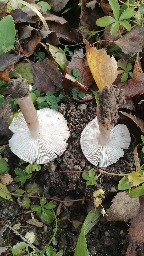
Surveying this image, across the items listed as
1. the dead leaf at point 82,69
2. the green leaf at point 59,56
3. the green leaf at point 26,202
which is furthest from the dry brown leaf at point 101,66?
the green leaf at point 26,202

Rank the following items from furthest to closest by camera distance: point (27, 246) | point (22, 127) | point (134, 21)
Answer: point (134, 21)
point (22, 127)
point (27, 246)

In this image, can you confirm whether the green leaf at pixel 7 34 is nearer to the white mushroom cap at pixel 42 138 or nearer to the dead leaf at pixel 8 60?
the dead leaf at pixel 8 60

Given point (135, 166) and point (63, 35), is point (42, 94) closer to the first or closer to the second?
point (63, 35)

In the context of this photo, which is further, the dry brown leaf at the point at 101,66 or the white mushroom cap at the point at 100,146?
the dry brown leaf at the point at 101,66

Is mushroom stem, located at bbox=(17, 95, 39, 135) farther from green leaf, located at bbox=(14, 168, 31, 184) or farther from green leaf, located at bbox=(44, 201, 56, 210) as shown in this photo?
green leaf, located at bbox=(44, 201, 56, 210)

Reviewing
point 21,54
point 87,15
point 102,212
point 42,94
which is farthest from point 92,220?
point 87,15

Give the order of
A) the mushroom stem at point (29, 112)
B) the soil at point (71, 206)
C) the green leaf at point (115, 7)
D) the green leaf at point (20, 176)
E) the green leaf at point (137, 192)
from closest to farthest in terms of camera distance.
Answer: the mushroom stem at point (29, 112)
the green leaf at point (137, 192)
the soil at point (71, 206)
the green leaf at point (20, 176)
the green leaf at point (115, 7)
